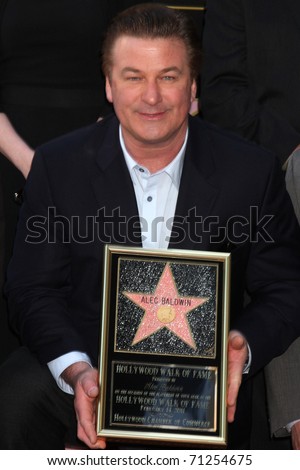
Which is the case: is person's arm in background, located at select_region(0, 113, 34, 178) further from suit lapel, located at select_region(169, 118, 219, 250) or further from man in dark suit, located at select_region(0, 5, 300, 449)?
suit lapel, located at select_region(169, 118, 219, 250)

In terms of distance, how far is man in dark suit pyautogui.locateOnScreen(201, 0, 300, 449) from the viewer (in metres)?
4.39

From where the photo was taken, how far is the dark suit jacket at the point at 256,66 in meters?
4.39

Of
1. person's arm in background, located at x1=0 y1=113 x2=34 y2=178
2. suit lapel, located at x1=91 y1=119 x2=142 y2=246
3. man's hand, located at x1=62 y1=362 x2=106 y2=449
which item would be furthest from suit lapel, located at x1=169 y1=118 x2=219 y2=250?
person's arm in background, located at x1=0 y1=113 x2=34 y2=178

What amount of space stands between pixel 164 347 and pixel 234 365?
0.28 m

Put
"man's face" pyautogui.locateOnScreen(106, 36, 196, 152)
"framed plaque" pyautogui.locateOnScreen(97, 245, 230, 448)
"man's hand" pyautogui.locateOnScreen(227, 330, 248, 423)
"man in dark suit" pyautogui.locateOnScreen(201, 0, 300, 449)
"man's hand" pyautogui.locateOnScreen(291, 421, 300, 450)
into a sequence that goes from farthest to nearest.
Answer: "man in dark suit" pyautogui.locateOnScreen(201, 0, 300, 449) → "man's face" pyautogui.locateOnScreen(106, 36, 196, 152) → "man's hand" pyautogui.locateOnScreen(291, 421, 300, 450) → "man's hand" pyautogui.locateOnScreen(227, 330, 248, 423) → "framed plaque" pyautogui.locateOnScreen(97, 245, 230, 448)

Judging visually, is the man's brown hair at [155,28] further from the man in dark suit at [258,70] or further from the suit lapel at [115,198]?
the man in dark suit at [258,70]

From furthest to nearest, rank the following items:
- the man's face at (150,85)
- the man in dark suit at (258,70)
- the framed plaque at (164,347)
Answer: the man in dark suit at (258,70) < the man's face at (150,85) < the framed plaque at (164,347)

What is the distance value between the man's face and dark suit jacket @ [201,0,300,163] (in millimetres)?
584

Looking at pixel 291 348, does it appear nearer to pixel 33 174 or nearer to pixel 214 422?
pixel 214 422

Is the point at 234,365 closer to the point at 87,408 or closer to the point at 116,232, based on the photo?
the point at 87,408

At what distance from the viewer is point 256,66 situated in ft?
14.5


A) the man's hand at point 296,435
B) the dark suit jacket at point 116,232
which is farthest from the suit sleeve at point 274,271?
the man's hand at point 296,435

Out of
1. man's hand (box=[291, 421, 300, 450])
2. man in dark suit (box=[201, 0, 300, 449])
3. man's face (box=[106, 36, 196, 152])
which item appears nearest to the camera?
man's hand (box=[291, 421, 300, 450])

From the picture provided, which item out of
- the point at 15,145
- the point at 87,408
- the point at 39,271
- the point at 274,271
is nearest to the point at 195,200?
the point at 274,271
